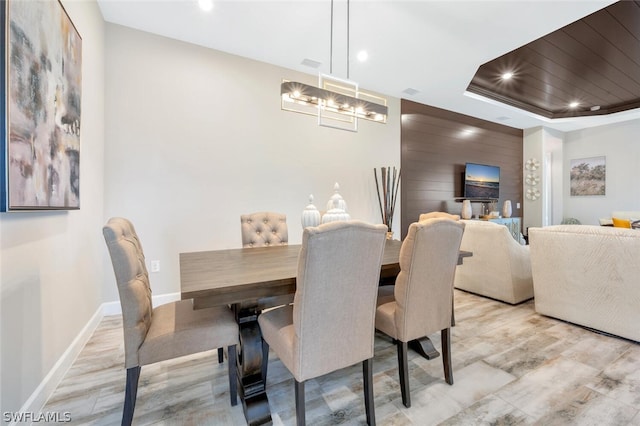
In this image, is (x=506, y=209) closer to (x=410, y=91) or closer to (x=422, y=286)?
(x=410, y=91)

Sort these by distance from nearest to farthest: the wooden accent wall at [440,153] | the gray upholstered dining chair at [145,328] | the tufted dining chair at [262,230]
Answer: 1. the gray upholstered dining chair at [145,328]
2. the tufted dining chair at [262,230]
3. the wooden accent wall at [440,153]

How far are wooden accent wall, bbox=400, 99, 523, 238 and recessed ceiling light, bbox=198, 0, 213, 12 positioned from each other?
10.3 ft

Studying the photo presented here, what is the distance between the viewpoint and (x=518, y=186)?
20.9ft


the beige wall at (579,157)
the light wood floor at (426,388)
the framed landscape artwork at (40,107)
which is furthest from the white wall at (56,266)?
the beige wall at (579,157)

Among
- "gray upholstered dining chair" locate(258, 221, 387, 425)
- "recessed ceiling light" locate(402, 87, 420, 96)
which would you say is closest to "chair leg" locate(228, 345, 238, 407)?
"gray upholstered dining chair" locate(258, 221, 387, 425)

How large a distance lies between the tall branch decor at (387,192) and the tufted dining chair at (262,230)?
6.74ft

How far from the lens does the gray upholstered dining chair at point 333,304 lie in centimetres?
112

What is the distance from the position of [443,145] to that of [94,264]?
5309 mm

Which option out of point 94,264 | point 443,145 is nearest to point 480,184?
point 443,145

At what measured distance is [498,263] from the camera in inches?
116

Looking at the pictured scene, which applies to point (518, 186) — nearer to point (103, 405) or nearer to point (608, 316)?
point (608, 316)

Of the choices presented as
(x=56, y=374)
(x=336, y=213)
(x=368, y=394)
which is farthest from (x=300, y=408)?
(x=56, y=374)

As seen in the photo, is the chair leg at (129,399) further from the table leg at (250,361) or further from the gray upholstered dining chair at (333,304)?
the gray upholstered dining chair at (333,304)

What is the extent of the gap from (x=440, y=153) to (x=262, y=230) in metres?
3.88
